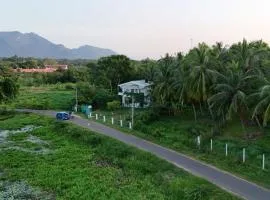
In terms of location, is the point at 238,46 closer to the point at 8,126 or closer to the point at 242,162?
the point at 242,162

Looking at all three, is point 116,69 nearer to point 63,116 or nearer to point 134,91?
point 134,91

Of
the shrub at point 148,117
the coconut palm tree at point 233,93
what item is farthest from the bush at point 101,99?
the coconut palm tree at point 233,93

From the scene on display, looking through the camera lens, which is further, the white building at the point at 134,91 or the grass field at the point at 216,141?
the white building at the point at 134,91

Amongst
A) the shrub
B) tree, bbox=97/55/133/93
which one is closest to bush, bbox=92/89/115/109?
tree, bbox=97/55/133/93

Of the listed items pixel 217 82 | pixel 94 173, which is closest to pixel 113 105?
pixel 217 82

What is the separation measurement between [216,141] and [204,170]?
10320 mm

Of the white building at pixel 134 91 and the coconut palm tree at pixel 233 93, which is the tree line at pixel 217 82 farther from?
the white building at pixel 134 91

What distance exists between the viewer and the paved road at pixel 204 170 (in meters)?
23.1

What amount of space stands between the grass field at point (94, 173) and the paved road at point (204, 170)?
3.01 feet

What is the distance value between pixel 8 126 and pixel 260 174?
35.9m

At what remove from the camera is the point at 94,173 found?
29.8 meters

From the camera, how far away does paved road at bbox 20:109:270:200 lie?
23.1 meters

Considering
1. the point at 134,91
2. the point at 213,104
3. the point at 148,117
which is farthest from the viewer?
the point at 134,91

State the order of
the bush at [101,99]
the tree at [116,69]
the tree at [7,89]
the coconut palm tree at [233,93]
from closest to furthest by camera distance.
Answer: the coconut palm tree at [233,93], the tree at [7,89], the bush at [101,99], the tree at [116,69]
